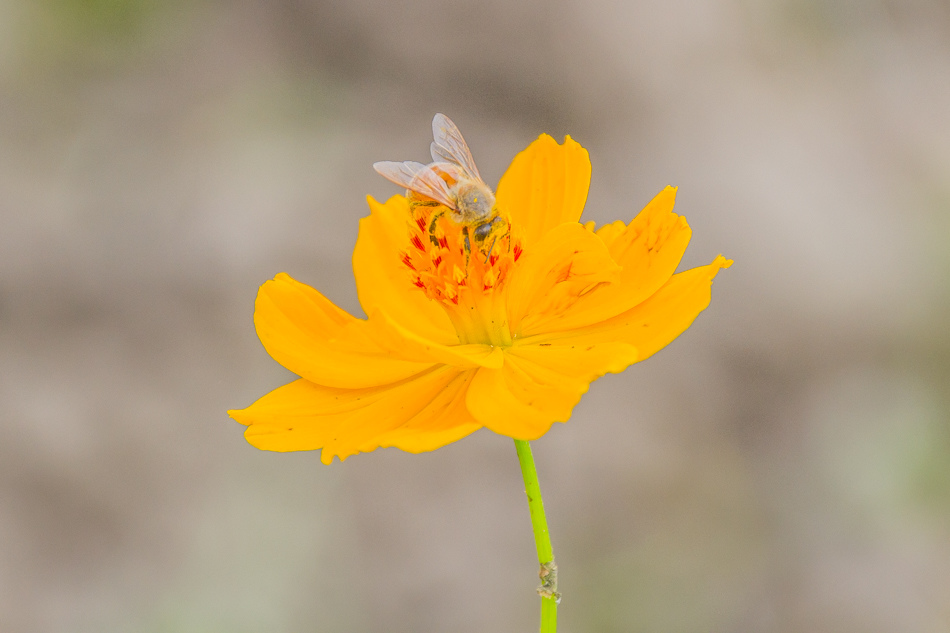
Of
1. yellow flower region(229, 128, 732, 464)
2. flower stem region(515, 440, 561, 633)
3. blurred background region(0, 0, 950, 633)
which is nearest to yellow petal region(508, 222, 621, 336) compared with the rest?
yellow flower region(229, 128, 732, 464)

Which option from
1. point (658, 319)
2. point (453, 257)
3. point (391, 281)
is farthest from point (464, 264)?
point (658, 319)

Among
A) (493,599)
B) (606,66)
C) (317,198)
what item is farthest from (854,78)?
(493,599)

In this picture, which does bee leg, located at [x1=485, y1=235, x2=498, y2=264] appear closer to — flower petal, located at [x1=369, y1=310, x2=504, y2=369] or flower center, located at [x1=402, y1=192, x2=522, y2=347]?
flower center, located at [x1=402, y1=192, x2=522, y2=347]

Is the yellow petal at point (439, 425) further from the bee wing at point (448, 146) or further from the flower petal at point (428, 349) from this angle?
the bee wing at point (448, 146)

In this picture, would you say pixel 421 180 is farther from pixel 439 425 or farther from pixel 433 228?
pixel 439 425

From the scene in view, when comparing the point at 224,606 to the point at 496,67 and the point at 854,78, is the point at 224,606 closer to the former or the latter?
the point at 496,67
